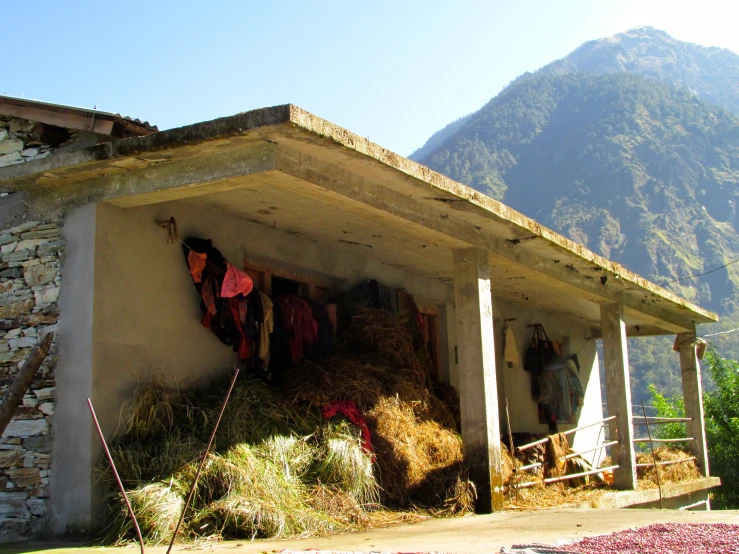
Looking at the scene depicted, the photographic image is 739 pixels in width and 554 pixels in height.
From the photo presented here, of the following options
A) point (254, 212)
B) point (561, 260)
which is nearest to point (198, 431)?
point (254, 212)

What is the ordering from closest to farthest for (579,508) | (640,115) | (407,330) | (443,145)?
(579,508)
(407,330)
(640,115)
(443,145)

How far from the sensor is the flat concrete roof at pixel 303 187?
277 inches

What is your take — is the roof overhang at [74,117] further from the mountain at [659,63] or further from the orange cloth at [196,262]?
the mountain at [659,63]

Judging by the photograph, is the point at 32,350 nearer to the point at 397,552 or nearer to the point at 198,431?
the point at 198,431

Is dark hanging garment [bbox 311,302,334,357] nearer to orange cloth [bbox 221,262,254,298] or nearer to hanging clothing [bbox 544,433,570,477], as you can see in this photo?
orange cloth [bbox 221,262,254,298]

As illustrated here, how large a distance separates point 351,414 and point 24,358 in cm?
337

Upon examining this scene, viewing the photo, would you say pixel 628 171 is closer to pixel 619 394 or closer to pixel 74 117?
pixel 619 394

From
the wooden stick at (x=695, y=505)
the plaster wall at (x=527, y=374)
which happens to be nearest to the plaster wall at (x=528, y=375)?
the plaster wall at (x=527, y=374)

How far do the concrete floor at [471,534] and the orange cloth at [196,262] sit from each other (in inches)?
118

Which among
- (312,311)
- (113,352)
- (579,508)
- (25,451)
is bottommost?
(579,508)

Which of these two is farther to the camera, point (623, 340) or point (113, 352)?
point (623, 340)

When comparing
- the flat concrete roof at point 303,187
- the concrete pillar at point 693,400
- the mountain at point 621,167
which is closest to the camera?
the flat concrete roof at point 303,187

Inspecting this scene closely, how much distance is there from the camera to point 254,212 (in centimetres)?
956

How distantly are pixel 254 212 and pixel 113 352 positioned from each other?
239cm
